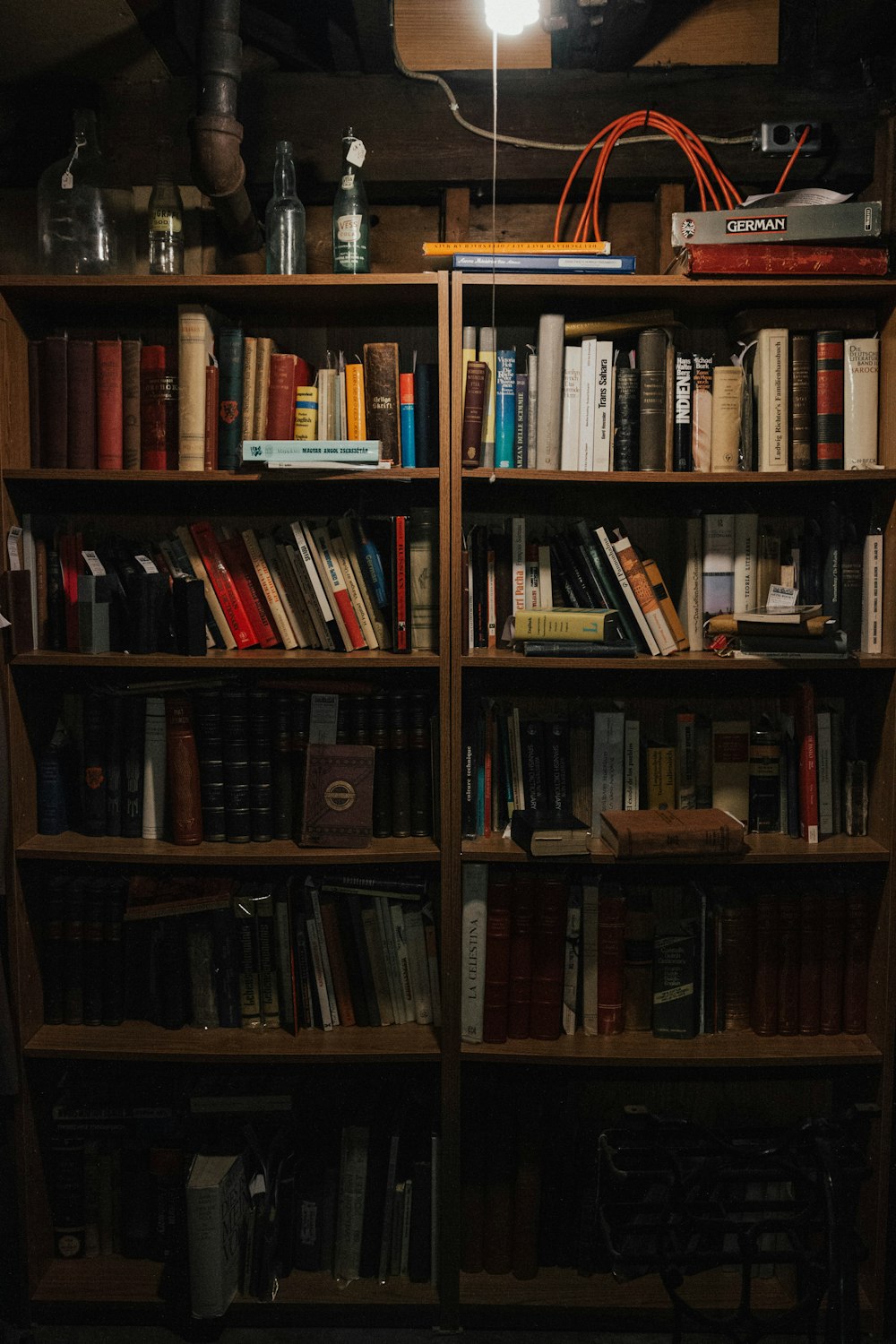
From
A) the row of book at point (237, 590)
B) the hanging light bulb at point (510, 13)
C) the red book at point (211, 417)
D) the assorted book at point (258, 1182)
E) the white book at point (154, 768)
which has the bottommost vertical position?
the assorted book at point (258, 1182)

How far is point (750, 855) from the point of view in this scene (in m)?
1.99

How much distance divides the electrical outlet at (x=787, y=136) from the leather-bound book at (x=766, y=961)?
154cm

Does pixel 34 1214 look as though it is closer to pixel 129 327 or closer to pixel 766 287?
pixel 129 327

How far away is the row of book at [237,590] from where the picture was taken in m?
2.03

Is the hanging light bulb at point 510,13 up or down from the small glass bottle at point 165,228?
up

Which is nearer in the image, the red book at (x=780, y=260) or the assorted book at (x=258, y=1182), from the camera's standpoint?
the red book at (x=780, y=260)

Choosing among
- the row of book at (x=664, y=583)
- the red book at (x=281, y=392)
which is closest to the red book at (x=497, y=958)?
the row of book at (x=664, y=583)

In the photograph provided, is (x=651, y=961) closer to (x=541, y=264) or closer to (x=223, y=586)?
(x=223, y=586)

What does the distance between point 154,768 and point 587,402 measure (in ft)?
3.84

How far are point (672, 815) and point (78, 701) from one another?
1330mm

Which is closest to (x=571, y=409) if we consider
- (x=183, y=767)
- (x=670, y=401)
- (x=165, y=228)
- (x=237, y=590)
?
(x=670, y=401)

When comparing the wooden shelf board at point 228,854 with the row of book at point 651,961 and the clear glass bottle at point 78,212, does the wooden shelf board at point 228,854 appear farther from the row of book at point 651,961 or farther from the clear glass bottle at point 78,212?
the clear glass bottle at point 78,212

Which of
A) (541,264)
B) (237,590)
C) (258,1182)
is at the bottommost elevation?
(258,1182)

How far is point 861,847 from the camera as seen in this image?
80.0 inches
